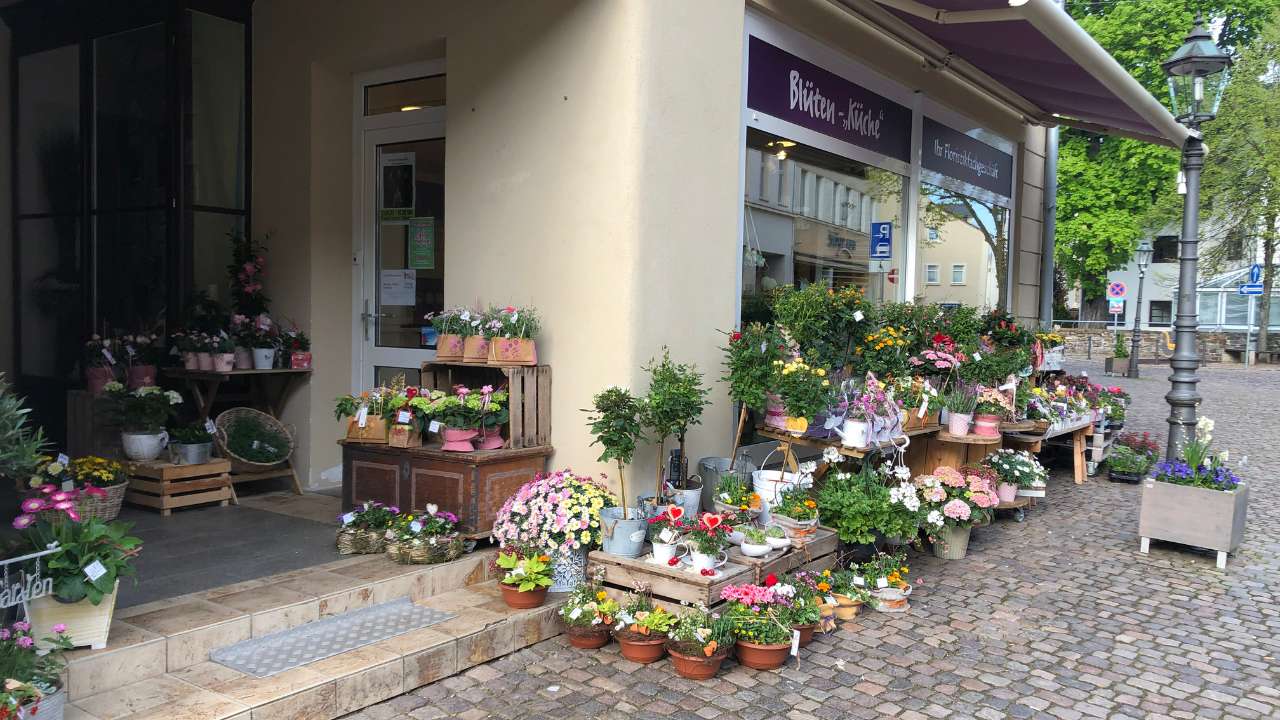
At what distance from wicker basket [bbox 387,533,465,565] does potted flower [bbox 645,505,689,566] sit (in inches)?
42.5

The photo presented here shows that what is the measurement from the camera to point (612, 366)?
196 inches

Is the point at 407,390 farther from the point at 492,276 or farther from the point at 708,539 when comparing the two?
the point at 708,539

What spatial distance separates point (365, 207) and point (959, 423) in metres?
4.70

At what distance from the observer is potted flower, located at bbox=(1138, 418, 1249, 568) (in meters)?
6.09

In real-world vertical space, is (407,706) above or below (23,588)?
below

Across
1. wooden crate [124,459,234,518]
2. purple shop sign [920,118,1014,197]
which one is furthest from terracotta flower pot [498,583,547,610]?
purple shop sign [920,118,1014,197]

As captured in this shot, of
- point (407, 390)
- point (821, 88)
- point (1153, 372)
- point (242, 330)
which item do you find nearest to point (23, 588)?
point (407, 390)

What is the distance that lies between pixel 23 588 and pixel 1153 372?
29447mm

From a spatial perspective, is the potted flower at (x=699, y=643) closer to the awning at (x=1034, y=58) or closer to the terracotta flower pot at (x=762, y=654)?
the terracotta flower pot at (x=762, y=654)

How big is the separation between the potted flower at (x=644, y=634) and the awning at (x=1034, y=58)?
4.48m

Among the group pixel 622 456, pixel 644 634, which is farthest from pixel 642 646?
pixel 622 456

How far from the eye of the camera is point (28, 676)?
2834 millimetres

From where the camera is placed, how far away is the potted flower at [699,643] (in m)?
3.94

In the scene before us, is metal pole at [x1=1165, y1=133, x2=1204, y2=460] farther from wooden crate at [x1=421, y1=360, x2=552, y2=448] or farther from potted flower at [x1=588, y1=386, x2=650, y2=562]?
wooden crate at [x1=421, y1=360, x2=552, y2=448]
